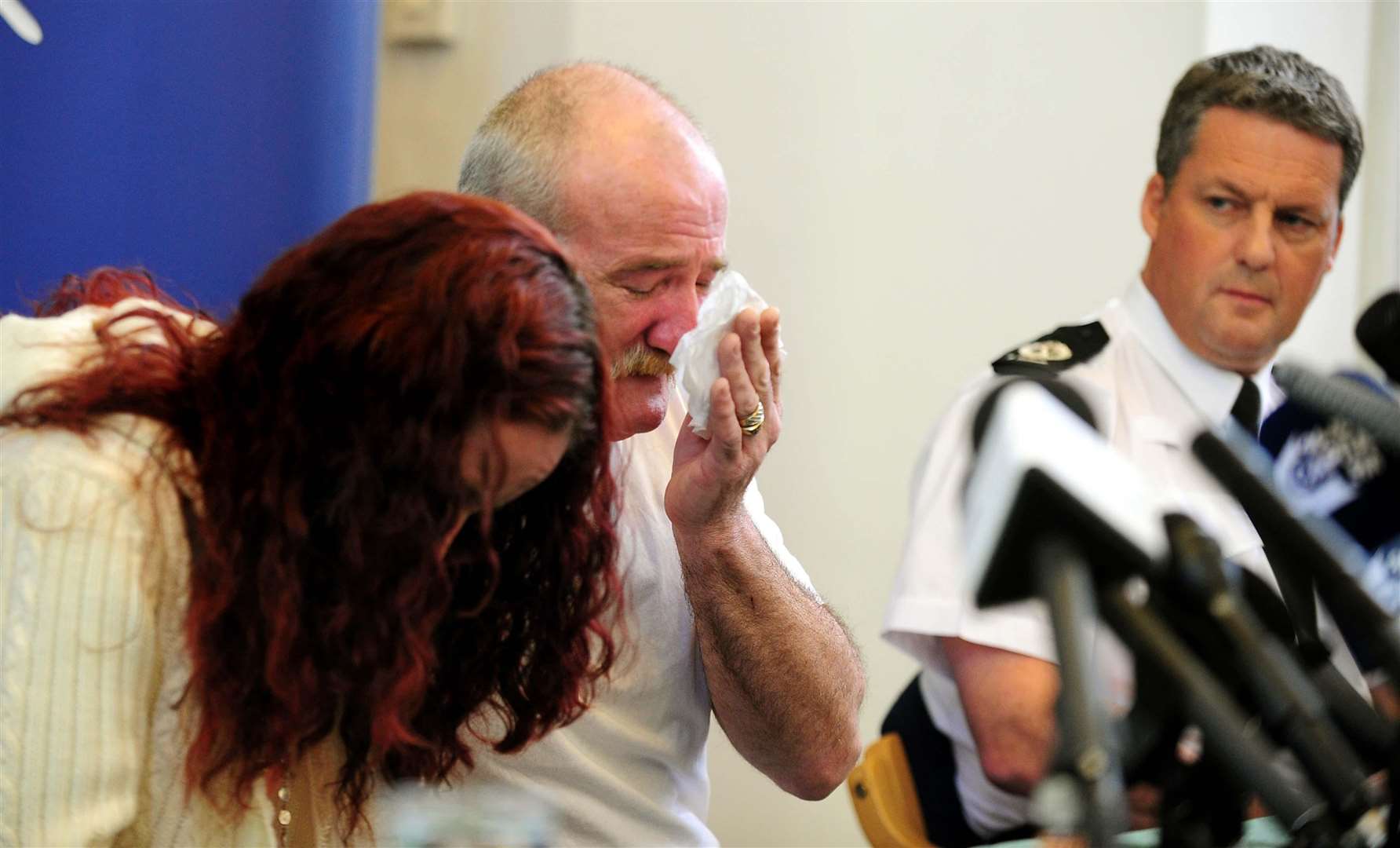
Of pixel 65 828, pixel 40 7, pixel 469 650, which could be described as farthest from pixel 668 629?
pixel 40 7

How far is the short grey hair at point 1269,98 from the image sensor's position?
1.78 m

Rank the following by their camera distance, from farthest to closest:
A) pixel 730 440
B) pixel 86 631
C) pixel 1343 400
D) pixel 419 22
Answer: pixel 419 22 < pixel 730 440 < pixel 86 631 < pixel 1343 400

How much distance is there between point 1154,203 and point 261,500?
125cm

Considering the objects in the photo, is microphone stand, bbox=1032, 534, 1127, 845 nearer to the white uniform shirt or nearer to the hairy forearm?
the white uniform shirt

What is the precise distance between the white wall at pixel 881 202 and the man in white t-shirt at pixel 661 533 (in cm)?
89

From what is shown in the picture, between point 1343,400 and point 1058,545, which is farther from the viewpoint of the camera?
point 1343,400

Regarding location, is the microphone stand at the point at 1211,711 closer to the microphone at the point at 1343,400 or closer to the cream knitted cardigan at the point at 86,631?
the microphone at the point at 1343,400

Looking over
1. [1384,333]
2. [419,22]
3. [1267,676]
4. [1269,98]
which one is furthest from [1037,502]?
[419,22]

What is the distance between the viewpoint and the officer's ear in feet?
6.09

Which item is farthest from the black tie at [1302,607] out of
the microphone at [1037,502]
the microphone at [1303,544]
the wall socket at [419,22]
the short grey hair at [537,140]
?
the wall socket at [419,22]

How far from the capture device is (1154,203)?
1.88 metres

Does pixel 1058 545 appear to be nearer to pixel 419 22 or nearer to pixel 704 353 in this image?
pixel 704 353

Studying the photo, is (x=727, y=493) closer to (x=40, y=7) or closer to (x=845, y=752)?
(x=845, y=752)

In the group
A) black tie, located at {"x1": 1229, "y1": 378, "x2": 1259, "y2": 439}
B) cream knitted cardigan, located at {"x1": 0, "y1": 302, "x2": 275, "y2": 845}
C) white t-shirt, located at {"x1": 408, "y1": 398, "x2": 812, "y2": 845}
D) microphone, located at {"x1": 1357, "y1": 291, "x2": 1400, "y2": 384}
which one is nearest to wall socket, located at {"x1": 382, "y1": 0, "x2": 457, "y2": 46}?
white t-shirt, located at {"x1": 408, "y1": 398, "x2": 812, "y2": 845}
